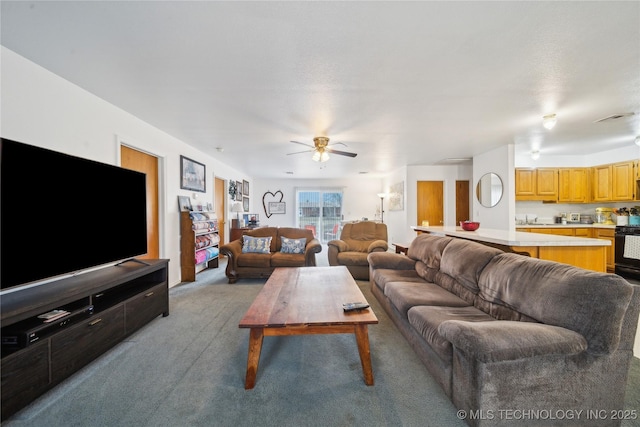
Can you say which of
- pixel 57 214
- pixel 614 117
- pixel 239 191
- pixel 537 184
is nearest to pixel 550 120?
pixel 614 117

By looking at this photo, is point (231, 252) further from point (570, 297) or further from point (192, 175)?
point (570, 297)

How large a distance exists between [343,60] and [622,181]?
6042 millimetres

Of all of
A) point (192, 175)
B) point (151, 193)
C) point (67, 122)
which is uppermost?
point (67, 122)

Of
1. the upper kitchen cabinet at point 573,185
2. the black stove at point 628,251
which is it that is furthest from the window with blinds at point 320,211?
the black stove at point 628,251

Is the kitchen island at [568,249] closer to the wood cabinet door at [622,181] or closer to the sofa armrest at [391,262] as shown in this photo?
the sofa armrest at [391,262]

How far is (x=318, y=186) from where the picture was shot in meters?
8.83

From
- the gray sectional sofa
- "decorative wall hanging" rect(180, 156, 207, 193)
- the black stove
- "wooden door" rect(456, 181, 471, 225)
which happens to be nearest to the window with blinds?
"wooden door" rect(456, 181, 471, 225)

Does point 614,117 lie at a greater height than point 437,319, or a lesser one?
greater

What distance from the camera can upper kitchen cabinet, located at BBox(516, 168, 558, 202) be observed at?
5.38 meters

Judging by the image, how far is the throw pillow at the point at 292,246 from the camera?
14.6 ft

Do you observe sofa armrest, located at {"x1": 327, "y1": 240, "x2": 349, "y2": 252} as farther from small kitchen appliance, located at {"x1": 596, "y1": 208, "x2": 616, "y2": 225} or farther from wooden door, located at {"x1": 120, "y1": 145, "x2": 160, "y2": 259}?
small kitchen appliance, located at {"x1": 596, "y1": 208, "x2": 616, "y2": 225}

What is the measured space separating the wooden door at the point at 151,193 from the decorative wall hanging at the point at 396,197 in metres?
5.60

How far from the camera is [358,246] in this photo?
466 cm

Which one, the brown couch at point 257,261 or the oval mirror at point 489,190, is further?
the oval mirror at point 489,190
